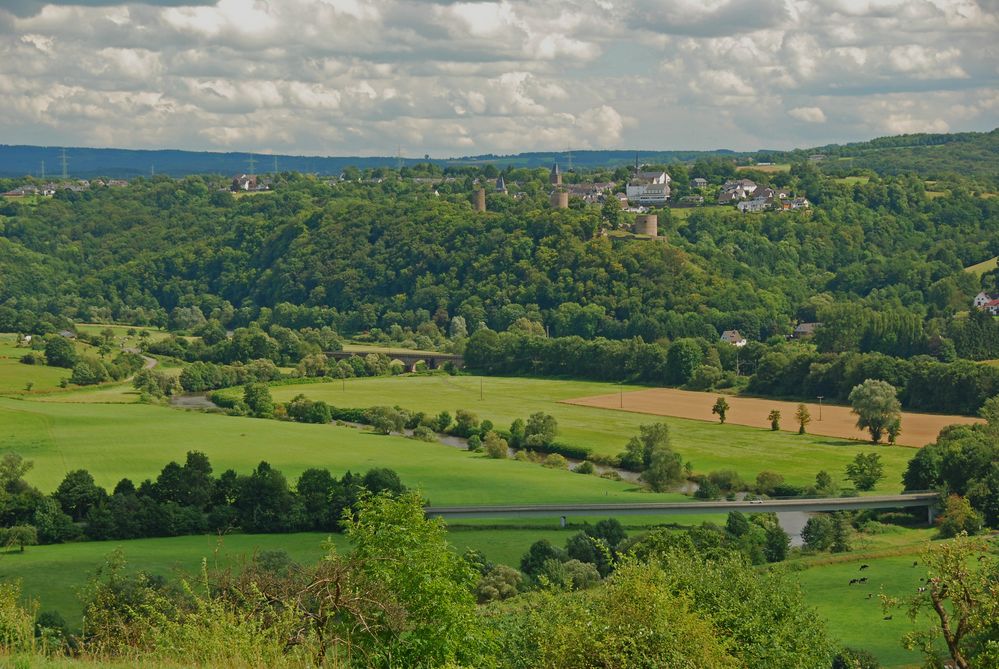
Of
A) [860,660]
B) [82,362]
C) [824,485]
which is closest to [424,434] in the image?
[824,485]

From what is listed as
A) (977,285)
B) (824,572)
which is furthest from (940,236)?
(824,572)

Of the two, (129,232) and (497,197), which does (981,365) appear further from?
(129,232)

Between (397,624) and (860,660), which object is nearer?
(397,624)

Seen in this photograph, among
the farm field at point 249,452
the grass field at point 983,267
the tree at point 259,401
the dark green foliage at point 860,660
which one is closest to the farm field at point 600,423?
the tree at point 259,401

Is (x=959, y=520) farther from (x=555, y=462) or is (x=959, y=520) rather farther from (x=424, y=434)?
(x=424, y=434)

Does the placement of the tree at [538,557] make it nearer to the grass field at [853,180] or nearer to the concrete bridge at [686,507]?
the concrete bridge at [686,507]

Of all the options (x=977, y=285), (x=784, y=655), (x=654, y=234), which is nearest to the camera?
(x=784, y=655)
